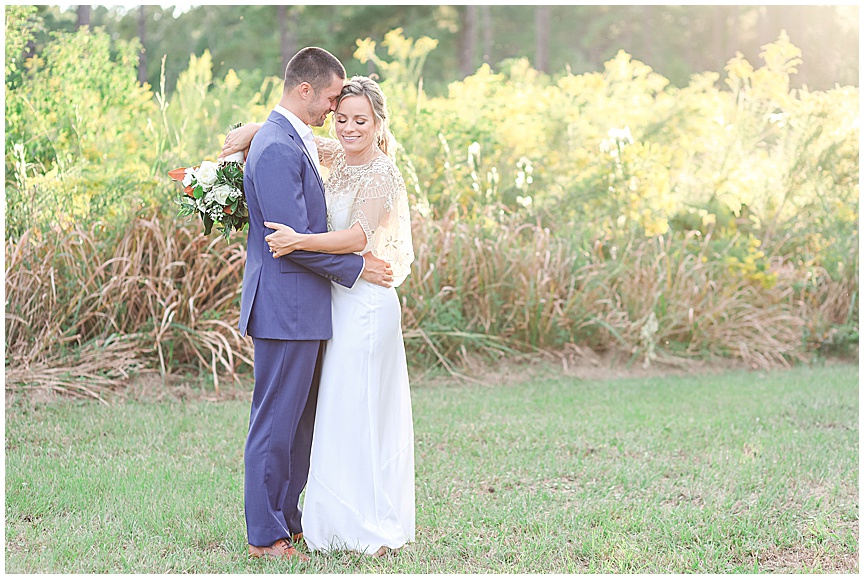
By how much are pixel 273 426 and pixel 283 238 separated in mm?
723

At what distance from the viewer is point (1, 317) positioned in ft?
18.6

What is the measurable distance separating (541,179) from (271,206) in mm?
5402

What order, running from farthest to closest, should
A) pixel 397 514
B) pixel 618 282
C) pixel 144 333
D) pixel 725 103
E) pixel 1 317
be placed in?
pixel 725 103, pixel 618 282, pixel 144 333, pixel 1 317, pixel 397 514

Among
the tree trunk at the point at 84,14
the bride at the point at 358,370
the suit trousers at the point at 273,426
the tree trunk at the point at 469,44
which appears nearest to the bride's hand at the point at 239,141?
the bride at the point at 358,370

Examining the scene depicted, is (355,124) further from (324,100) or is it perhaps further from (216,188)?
(216,188)

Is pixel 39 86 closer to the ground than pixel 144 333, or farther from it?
farther from it

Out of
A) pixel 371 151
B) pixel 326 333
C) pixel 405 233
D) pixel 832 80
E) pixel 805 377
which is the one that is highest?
pixel 832 80

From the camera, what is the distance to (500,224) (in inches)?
297

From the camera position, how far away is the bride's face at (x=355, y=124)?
3.25m

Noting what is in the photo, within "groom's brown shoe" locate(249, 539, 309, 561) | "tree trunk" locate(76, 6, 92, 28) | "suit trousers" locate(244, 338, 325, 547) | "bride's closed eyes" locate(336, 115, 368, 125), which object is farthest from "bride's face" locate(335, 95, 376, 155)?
"tree trunk" locate(76, 6, 92, 28)

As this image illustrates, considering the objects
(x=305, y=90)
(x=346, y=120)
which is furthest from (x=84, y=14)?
(x=346, y=120)

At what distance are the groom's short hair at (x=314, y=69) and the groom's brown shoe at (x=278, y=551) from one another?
68.7 inches

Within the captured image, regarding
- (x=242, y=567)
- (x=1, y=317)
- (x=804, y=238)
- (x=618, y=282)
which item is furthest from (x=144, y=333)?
(x=804, y=238)

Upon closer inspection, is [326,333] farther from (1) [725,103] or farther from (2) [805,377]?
(1) [725,103]
